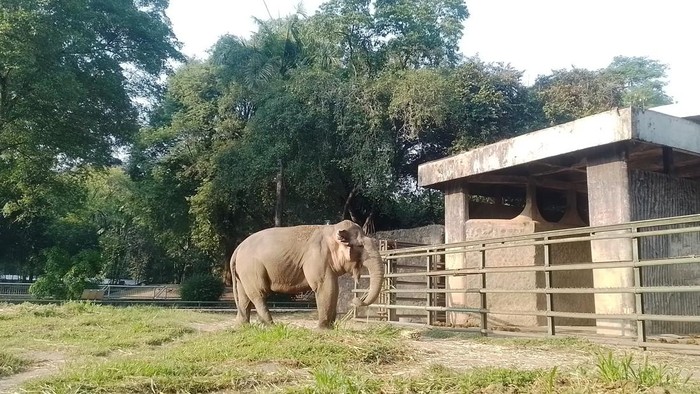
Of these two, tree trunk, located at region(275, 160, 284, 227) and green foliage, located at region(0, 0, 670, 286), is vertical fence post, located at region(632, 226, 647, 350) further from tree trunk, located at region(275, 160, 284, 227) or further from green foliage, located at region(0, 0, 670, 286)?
tree trunk, located at region(275, 160, 284, 227)

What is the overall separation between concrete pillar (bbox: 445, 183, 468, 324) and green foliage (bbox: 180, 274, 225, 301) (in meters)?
14.3

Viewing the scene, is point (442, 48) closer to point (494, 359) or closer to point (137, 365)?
point (494, 359)

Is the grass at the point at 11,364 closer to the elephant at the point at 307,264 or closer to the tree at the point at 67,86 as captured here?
the elephant at the point at 307,264

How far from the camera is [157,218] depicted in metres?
28.6

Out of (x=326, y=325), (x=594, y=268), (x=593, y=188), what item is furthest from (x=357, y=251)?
(x=593, y=188)

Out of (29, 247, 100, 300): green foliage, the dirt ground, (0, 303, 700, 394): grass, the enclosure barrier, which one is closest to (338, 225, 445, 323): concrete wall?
the enclosure barrier

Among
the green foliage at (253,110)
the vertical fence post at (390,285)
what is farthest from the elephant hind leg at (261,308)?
the green foliage at (253,110)

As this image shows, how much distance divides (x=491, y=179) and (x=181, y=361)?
919 cm

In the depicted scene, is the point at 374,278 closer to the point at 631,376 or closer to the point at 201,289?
the point at 631,376

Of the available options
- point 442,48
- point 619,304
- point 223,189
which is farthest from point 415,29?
point 619,304

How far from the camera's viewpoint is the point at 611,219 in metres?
10.2

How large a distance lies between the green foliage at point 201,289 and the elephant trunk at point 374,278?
1861cm

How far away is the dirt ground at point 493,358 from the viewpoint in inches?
214

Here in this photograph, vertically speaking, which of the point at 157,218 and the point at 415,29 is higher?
the point at 415,29
